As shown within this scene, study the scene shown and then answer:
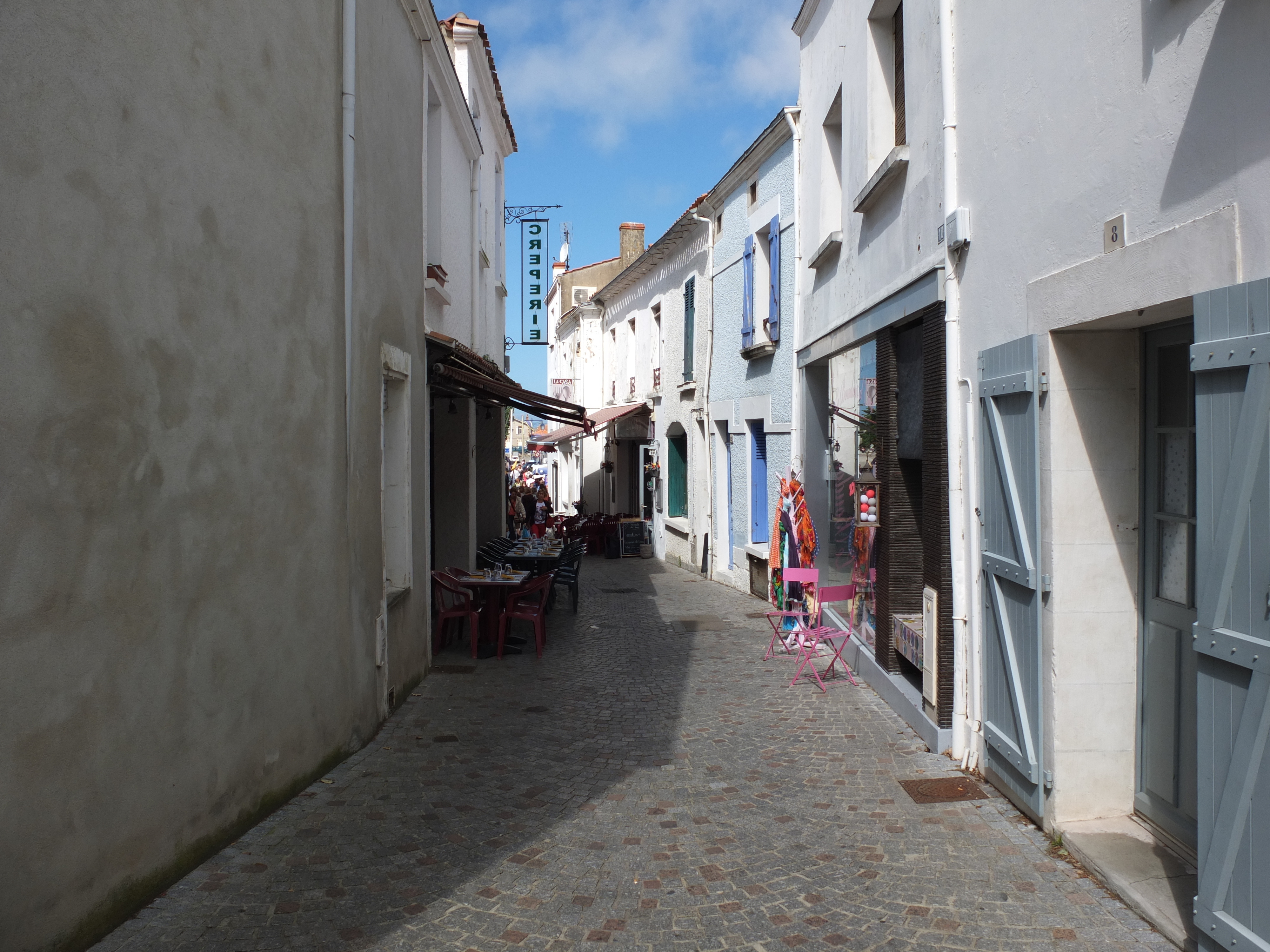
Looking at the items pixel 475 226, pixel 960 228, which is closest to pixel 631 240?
pixel 475 226

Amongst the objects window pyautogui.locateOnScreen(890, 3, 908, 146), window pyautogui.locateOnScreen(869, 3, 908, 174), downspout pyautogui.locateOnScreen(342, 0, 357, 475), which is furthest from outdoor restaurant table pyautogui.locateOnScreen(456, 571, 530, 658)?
window pyautogui.locateOnScreen(890, 3, 908, 146)

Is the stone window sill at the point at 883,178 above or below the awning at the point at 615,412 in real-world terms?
above

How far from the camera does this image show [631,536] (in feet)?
61.8

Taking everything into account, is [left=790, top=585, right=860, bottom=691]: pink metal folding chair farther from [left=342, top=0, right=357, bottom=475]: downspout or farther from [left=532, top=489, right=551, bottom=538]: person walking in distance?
[left=532, top=489, right=551, bottom=538]: person walking in distance

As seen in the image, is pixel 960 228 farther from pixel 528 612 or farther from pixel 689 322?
pixel 689 322

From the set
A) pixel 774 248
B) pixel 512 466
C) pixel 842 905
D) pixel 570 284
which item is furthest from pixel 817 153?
pixel 512 466

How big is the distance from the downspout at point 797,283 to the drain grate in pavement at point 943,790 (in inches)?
208

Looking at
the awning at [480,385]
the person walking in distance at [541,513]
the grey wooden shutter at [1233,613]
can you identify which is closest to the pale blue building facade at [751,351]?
the awning at [480,385]

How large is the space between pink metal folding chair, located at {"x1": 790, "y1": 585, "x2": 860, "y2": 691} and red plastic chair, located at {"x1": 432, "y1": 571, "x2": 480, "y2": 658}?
3086 millimetres

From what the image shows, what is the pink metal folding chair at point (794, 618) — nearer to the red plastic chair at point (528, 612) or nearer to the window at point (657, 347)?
the red plastic chair at point (528, 612)

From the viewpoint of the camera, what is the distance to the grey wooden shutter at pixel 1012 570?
175 inches

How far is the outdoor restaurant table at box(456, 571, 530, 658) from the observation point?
912 centimetres

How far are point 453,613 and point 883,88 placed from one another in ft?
19.6

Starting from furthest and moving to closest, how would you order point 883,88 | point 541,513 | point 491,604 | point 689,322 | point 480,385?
point 541,513
point 689,322
point 491,604
point 480,385
point 883,88
